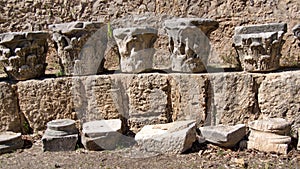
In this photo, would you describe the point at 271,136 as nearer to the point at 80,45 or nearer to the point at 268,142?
the point at 268,142

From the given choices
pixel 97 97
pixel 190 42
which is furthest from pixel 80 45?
pixel 190 42

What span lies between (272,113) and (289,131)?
0.32 meters

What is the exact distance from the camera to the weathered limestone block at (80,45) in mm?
4559

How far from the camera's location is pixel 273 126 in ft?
12.2

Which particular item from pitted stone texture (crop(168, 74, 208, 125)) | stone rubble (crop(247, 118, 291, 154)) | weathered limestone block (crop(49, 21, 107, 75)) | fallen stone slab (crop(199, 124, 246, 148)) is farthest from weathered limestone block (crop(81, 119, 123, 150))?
stone rubble (crop(247, 118, 291, 154))


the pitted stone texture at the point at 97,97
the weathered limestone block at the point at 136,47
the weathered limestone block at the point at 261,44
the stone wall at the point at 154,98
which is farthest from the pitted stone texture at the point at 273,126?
the pitted stone texture at the point at 97,97

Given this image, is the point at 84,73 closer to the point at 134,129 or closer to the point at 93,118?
the point at 93,118

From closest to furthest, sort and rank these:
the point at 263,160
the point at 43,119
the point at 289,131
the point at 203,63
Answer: the point at 263,160, the point at 289,131, the point at 203,63, the point at 43,119

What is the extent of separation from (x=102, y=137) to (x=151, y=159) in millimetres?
715

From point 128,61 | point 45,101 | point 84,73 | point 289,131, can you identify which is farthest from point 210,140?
point 45,101

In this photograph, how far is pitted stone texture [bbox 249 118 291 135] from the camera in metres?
3.71

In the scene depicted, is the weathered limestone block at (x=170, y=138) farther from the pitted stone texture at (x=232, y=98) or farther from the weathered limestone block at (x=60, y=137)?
the weathered limestone block at (x=60, y=137)

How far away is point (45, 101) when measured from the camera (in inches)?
182

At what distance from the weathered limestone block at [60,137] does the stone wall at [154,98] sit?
42cm
